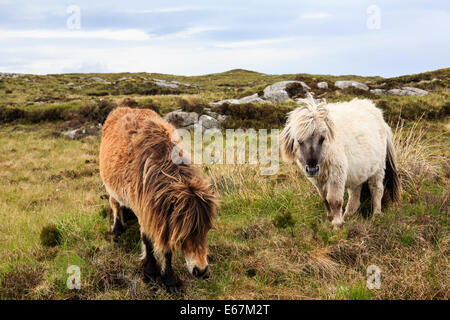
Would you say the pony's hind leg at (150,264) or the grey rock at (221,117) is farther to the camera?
the grey rock at (221,117)

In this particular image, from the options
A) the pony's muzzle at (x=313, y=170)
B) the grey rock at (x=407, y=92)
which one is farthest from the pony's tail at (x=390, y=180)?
the grey rock at (x=407, y=92)

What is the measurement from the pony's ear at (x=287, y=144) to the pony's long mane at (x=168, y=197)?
83.1 inches

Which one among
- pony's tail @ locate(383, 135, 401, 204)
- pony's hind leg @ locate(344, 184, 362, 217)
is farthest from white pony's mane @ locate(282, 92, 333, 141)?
pony's tail @ locate(383, 135, 401, 204)

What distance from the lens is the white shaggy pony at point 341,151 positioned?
4730 millimetres

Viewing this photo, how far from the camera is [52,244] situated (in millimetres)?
5168

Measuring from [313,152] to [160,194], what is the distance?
7.70ft

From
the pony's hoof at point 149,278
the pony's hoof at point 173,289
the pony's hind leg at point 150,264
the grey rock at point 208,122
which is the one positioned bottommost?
the pony's hoof at point 173,289

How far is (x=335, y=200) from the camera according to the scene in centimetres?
504

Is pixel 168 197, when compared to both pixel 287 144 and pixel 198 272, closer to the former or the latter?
pixel 198 272

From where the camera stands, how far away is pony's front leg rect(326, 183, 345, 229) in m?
5.02

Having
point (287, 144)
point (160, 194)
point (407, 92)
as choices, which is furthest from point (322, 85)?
point (160, 194)

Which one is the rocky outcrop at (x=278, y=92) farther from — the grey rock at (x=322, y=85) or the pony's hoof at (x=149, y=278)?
the pony's hoof at (x=149, y=278)

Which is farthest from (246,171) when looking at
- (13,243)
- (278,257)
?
(13,243)

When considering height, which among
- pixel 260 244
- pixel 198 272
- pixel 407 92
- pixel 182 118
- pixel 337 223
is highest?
pixel 407 92
